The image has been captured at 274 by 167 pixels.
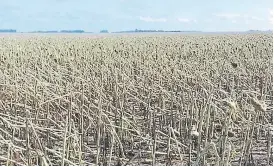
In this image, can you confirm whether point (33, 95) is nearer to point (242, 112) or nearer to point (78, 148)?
point (78, 148)

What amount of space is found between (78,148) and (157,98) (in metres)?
1.79

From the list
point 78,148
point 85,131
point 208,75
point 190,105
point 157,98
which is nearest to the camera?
point 78,148

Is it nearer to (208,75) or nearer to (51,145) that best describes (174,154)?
(51,145)

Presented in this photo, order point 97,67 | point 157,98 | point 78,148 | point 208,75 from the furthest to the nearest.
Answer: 1. point 97,67
2. point 208,75
3. point 157,98
4. point 78,148

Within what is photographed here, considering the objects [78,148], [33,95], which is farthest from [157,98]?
[78,148]

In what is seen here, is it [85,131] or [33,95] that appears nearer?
[85,131]

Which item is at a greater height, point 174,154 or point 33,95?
point 33,95

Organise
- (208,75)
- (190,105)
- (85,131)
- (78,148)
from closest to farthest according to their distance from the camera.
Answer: (78,148), (85,131), (190,105), (208,75)

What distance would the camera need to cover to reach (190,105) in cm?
421

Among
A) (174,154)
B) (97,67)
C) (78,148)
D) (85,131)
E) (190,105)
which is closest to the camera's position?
(78,148)

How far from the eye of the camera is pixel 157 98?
16.6ft

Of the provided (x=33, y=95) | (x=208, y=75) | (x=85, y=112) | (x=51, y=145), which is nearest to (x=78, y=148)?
(x=51, y=145)

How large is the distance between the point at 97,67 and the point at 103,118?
3027 millimetres

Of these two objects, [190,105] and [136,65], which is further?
[136,65]
